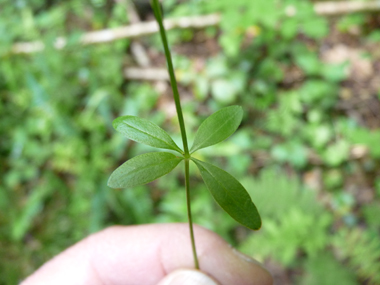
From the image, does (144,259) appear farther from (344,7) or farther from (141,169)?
(344,7)

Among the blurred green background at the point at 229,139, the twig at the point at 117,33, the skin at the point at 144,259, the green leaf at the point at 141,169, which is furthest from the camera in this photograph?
the twig at the point at 117,33

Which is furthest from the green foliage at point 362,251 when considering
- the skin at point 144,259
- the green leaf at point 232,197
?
the green leaf at point 232,197

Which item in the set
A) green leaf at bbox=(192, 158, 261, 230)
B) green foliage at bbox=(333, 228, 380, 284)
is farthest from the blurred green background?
green leaf at bbox=(192, 158, 261, 230)

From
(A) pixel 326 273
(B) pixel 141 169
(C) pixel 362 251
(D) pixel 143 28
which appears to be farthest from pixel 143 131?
(D) pixel 143 28

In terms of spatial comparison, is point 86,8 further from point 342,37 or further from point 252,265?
point 252,265

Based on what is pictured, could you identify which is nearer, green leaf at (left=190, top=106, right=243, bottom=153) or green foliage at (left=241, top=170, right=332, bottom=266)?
green leaf at (left=190, top=106, right=243, bottom=153)

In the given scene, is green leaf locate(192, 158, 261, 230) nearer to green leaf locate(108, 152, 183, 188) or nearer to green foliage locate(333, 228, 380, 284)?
green leaf locate(108, 152, 183, 188)

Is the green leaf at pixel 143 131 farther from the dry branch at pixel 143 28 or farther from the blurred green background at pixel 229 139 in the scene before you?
the dry branch at pixel 143 28

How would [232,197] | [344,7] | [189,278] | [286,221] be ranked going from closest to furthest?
1. [232,197]
2. [189,278]
3. [286,221]
4. [344,7]
